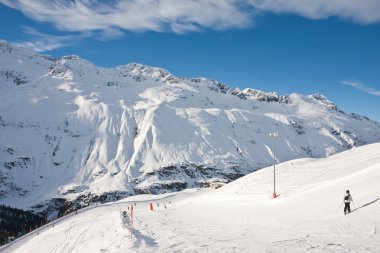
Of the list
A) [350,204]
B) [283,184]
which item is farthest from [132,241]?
[283,184]

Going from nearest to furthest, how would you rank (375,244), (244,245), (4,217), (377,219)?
(375,244)
(244,245)
(377,219)
(4,217)

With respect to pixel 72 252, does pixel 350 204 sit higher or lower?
higher

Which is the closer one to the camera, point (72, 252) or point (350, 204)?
point (350, 204)

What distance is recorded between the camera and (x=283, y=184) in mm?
49250

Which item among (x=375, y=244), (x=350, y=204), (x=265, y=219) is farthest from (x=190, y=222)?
(x=375, y=244)

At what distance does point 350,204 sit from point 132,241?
15236 mm

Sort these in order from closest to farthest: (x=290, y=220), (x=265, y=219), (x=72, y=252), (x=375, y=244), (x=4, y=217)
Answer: (x=375, y=244)
(x=290, y=220)
(x=265, y=219)
(x=72, y=252)
(x=4, y=217)

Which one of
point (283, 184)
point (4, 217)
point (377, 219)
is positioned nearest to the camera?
point (377, 219)

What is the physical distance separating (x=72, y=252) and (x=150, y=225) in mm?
6321

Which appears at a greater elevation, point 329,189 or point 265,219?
point 329,189

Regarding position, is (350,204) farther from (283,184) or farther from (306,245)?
(283,184)

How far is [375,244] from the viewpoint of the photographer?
752 inches

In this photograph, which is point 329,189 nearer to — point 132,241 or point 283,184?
point 283,184

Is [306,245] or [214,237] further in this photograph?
[214,237]
